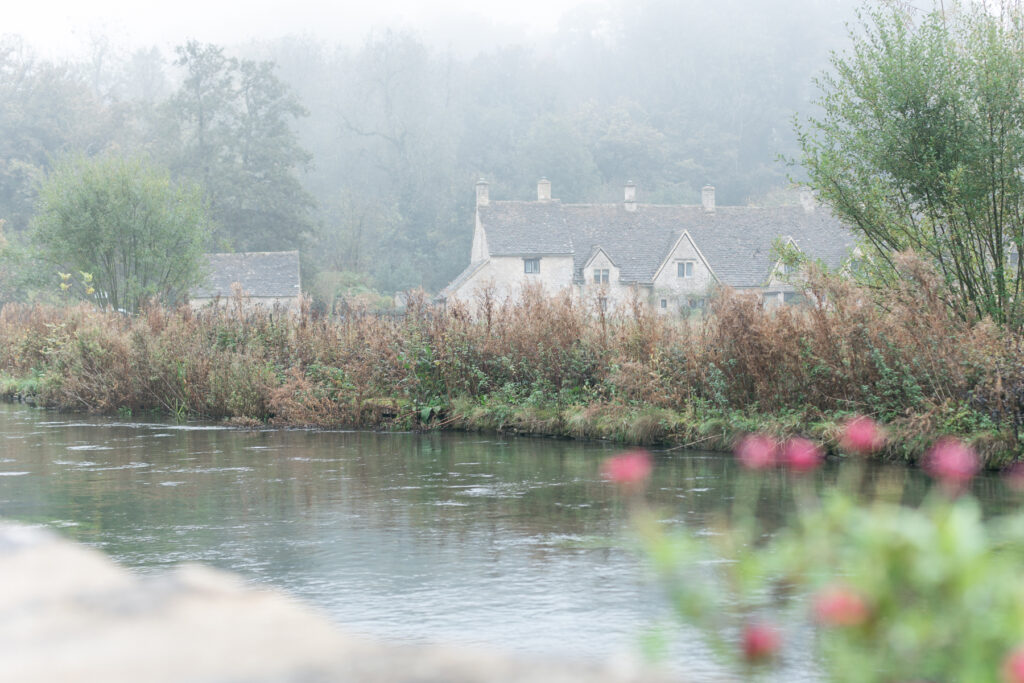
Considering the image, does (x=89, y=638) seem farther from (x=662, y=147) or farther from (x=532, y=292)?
(x=662, y=147)

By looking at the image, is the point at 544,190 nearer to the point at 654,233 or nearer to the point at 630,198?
the point at 630,198

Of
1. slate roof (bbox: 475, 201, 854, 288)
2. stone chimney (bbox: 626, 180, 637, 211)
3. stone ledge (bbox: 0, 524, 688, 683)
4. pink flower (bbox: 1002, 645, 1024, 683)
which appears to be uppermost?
stone chimney (bbox: 626, 180, 637, 211)

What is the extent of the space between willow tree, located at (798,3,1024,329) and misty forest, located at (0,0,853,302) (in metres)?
49.6

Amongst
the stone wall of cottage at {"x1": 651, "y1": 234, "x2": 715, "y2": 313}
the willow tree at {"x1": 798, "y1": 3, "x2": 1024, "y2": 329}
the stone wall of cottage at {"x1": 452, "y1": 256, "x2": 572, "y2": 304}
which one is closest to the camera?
the willow tree at {"x1": 798, "y1": 3, "x2": 1024, "y2": 329}

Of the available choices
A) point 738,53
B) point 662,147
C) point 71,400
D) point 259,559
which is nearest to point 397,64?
point 662,147

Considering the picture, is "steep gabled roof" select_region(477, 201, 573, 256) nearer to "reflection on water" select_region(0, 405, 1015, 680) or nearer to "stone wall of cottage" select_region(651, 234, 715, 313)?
"stone wall of cottage" select_region(651, 234, 715, 313)

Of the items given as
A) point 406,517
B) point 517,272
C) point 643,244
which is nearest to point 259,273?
point 517,272

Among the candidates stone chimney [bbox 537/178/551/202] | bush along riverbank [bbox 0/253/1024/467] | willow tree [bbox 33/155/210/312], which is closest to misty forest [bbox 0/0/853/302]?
stone chimney [bbox 537/178/551/202]

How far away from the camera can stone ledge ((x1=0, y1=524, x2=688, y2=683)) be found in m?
2.66

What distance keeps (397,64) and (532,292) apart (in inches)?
3096

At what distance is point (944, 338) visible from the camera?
1483 cm

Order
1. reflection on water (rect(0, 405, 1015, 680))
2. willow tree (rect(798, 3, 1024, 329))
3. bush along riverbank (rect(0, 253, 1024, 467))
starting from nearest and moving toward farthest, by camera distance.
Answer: reflection on water (rect(0, 405, 1015, 680)), bush along riverbank (rect(0, 253, 1024, 467)), willow tree (rect(798, 3, 1024, 329))

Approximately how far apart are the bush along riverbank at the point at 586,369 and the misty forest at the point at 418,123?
40411mm

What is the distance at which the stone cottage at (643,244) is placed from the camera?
65125mm
